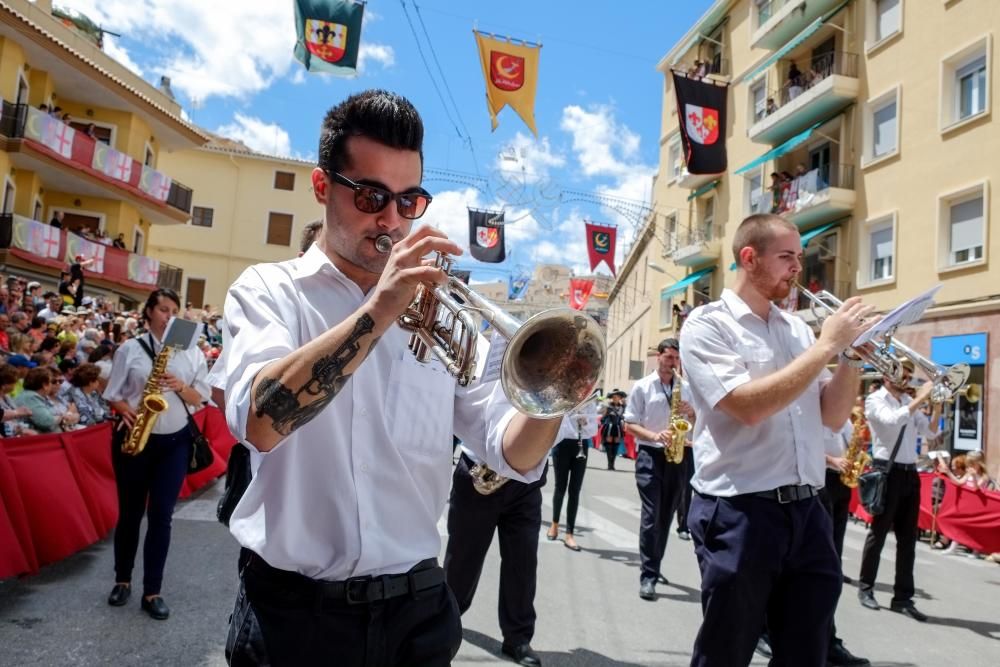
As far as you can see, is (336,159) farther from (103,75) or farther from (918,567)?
(103,75)

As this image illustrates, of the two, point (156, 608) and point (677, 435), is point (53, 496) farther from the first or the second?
point (677, 435)

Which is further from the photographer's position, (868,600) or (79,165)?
(79,165)

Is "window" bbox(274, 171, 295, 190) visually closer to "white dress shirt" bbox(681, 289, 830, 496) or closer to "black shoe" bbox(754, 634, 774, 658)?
"black shoe" bbox(754, 634, 774, 658)

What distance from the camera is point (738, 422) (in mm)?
3254

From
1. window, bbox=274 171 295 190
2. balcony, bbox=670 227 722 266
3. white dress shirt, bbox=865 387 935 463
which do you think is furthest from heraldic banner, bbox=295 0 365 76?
window, bbox=274 171 295 190

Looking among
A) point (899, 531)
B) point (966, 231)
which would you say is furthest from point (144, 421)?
point (966, 231)

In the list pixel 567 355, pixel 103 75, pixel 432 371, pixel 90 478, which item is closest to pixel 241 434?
pixel 432 371

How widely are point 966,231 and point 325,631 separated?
18329 mm

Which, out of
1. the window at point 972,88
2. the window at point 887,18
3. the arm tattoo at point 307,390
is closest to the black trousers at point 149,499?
the arm tattoo at point 307,390

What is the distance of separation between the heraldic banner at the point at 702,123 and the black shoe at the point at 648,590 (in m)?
10.6

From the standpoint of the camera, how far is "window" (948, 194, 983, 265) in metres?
16.3

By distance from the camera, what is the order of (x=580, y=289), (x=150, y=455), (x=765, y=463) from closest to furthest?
(x=765, y=463), (x=150, y=455), (x=580, y=289)

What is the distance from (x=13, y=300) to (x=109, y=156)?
13461 mm

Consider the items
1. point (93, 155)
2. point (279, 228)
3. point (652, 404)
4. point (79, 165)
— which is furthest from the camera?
point (279, 228)
